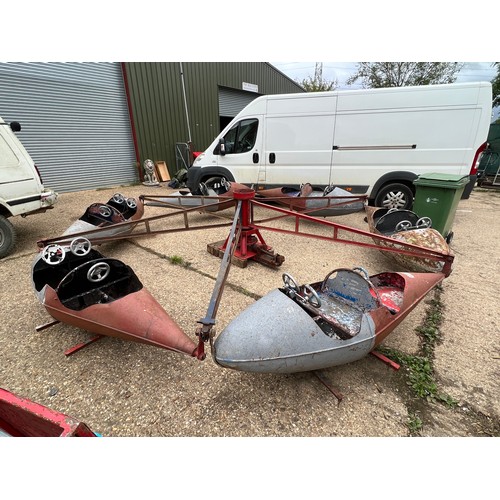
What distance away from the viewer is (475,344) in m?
2.56

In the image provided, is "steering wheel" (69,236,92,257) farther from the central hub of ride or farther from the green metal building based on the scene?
the green metal building

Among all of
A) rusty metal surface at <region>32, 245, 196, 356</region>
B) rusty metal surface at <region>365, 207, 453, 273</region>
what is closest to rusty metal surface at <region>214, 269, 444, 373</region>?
rusty metal surface at <region>32, 245, 196, 356</region>

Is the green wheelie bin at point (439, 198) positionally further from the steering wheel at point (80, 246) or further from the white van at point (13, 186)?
the white van at point (13, 186)

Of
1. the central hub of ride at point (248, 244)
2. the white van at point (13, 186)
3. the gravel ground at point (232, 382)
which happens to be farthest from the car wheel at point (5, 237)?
the central hub of ride at point (248, 244)

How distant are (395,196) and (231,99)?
40.8 feet

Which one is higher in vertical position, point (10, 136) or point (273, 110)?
point (273, 110)

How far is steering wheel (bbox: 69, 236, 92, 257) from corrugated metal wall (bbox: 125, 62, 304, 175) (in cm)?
965

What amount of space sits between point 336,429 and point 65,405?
200cm

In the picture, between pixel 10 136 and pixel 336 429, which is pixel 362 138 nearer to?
pixel 336 429

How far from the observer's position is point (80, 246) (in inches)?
122

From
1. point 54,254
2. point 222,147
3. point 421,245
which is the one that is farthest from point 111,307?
point 222,147

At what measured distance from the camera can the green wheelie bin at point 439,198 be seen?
180 inches

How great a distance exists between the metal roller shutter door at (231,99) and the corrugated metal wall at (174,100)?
359 millimetres

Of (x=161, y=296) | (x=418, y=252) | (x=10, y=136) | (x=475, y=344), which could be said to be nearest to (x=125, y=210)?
(x=10, y=136)
